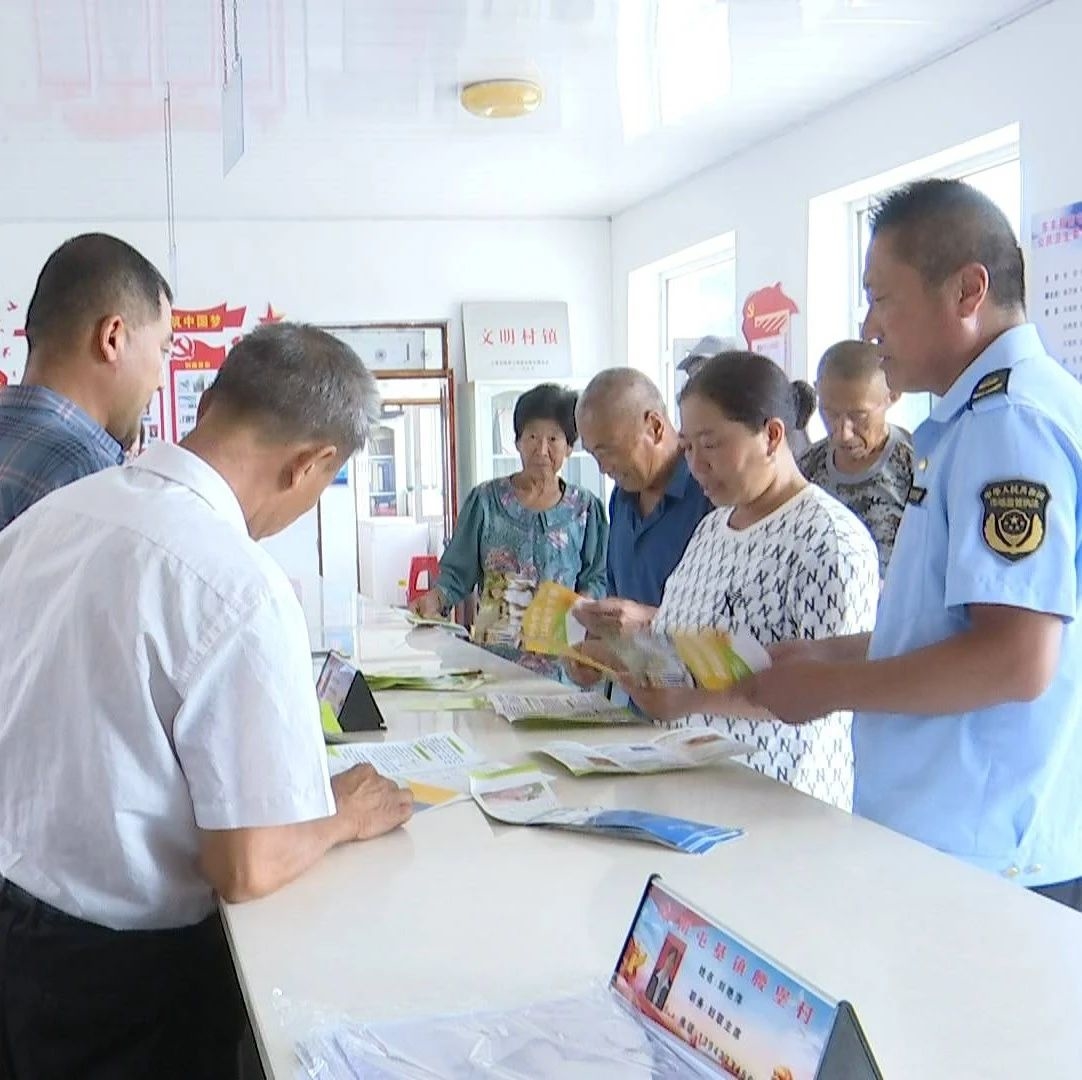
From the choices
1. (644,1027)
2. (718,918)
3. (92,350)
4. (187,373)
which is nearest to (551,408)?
(92,350)

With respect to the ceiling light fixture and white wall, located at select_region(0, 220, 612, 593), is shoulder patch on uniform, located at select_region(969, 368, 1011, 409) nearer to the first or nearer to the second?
the ceiling light fixture

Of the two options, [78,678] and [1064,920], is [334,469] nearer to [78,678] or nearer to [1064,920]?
[78,678]

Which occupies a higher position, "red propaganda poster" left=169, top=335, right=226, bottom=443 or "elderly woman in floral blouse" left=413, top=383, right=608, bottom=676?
"red propaganda poster" left=169, top=335, right=226, bottom=443

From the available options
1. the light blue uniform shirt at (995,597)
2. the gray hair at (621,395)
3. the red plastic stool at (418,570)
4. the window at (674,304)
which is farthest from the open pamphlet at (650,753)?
the red plastic stool at (418,570)

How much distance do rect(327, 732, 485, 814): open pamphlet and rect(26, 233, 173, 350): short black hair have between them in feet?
2.79

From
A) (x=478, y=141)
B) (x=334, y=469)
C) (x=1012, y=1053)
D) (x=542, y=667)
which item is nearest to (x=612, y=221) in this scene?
(x=478, y=141)

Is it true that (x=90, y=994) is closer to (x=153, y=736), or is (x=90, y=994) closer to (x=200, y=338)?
(x=153, y=736)

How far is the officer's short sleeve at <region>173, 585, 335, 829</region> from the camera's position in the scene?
1.20 meters

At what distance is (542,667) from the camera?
10.6ft

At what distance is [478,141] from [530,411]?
2260 millimetres

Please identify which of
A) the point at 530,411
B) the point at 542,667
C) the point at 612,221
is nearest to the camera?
the point at 542,667

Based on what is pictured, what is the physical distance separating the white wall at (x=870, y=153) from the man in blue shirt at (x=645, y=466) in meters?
1.85

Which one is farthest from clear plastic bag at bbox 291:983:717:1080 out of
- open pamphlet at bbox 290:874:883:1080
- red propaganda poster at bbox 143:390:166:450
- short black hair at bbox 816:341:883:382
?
red propaganda poster at bbox 143:390:166:450

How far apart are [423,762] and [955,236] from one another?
102cm
